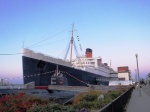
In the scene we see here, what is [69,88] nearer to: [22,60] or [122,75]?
[22,60]

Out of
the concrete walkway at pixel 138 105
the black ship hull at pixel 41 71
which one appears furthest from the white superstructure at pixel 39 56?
the concrete walkway at pixel 138 105

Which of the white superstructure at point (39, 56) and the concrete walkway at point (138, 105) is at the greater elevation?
the white superstructure at point (39, 56)

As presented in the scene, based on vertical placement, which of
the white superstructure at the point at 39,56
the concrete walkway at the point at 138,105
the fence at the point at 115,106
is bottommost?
the concrete walkway at the point at 138,105

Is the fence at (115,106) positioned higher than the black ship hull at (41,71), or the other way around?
the black ship hull at (41,71)

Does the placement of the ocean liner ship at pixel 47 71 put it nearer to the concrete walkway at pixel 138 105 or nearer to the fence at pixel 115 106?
the concrete walkway at pixel 138 105

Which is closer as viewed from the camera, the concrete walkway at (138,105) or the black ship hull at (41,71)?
the concrete walkway at (138,105)

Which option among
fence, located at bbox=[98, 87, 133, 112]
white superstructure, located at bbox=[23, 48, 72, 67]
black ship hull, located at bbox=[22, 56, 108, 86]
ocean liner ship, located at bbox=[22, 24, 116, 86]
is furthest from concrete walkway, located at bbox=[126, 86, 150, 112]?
white superstructure, located at bbox=[23, 48, 72, 67]

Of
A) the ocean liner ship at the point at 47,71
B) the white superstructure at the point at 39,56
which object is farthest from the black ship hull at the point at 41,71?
the white superstructure at the point at 39,56

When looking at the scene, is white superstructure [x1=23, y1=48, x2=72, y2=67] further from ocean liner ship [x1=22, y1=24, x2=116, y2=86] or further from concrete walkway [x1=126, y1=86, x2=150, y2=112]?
concrete walkway [x1=126, y1=86, x2=150, y2=112]

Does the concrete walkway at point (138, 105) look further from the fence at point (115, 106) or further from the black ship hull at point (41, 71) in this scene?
the black ship hull at point (41, 71)

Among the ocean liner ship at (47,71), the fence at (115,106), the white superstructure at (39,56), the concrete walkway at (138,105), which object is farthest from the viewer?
the white superstructure at (39,56)

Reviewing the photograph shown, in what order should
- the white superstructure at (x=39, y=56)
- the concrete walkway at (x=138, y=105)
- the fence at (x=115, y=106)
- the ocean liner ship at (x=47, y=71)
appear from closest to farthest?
the fence at (x=115, y=106) → the concrete walkway at (x=138, y=105) → the ocean liner ship at (x=47, y=71) → the white superstructure at (x=39, y=56)

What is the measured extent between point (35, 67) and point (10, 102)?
38081 millimetres

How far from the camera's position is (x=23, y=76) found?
48.4 metres
